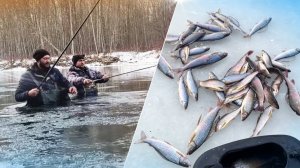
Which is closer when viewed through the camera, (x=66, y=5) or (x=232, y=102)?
(x=232, y=102)

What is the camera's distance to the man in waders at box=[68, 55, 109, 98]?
1480 millimetres

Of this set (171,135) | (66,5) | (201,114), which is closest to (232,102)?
(201,114)

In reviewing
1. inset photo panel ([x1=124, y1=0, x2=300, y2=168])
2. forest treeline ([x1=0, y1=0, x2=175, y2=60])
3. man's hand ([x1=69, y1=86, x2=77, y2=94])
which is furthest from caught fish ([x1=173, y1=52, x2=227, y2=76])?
man's hand ([x1=69, y1=86, x2=77, y2=94])

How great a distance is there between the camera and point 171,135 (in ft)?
4.47

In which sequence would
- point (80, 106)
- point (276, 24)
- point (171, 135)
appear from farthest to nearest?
point (276, 24) → point (80, 106) → point (171, 135)

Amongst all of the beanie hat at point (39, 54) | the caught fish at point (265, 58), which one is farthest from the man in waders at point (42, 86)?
the caught fish at point (265, 58)

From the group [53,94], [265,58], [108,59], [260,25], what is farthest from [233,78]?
[53,94]

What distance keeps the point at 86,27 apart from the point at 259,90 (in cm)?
A: 55

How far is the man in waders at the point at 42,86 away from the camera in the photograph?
1.47 m

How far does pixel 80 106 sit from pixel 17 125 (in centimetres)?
20

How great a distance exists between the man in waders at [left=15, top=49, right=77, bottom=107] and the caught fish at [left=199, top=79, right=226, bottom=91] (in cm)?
38

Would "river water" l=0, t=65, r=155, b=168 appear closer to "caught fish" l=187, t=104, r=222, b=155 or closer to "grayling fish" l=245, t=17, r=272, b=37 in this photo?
"caught fish" l=187, t=104, r=222, b=155

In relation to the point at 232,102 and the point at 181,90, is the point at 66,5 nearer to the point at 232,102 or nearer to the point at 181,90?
the point at 181,90

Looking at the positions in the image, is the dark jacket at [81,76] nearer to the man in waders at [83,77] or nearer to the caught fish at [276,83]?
the man in waders at [83,77]
